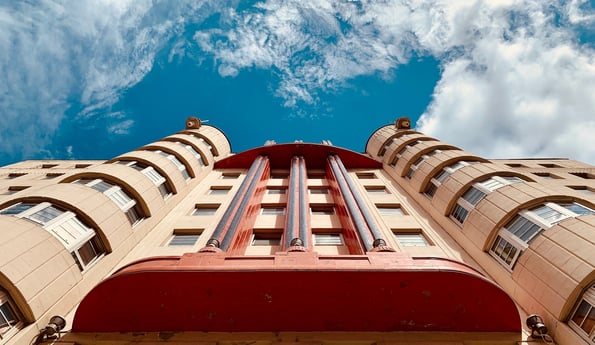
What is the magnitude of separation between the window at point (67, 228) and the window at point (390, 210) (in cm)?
1698

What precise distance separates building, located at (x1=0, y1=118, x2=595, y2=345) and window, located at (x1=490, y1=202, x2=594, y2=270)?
0.19 ft

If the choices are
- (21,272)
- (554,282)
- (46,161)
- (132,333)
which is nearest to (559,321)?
(554,282)

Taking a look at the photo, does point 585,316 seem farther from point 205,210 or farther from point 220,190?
point 220,190

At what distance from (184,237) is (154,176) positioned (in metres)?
5.56

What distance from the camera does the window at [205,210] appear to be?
1985cm

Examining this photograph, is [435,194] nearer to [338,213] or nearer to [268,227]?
[338,213]

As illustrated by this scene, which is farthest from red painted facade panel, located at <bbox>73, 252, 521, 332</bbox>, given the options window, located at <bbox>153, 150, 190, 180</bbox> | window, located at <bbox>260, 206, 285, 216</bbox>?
window, located at <bbox>153, 150, 190, 180</bbox>

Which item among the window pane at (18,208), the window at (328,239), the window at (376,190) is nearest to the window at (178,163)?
the window pane at (18,208)

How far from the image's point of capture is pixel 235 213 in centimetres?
1567

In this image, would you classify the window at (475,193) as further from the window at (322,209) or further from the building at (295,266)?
the window at (322,209)

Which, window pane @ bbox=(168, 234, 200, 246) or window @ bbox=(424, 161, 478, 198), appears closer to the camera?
window pane @ bbox=(168, 234, 200, 246)

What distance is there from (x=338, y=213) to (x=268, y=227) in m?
5.10

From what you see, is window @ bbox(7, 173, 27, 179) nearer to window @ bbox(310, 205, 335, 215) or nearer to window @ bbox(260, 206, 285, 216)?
window @ bbox(260, 206, 285, 216)

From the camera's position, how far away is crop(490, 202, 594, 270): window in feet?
40.4
